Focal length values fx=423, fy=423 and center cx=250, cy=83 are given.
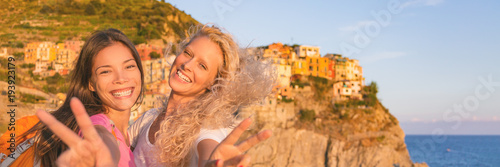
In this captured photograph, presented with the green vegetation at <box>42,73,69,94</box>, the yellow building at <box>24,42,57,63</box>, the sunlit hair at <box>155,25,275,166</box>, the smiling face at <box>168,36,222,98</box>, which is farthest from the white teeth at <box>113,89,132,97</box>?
the yellow building at <box>24,42,57,63</box>

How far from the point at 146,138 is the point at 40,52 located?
3488 centimetres

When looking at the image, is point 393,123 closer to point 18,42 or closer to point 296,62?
point 296,62

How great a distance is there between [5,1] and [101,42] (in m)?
47.8

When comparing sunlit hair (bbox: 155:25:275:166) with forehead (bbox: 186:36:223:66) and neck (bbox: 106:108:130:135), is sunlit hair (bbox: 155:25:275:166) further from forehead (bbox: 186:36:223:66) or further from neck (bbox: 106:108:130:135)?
neck (bbox: 106:108:130:135)

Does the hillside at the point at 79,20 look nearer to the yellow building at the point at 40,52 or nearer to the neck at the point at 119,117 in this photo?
the yellow building at the point at 40,52

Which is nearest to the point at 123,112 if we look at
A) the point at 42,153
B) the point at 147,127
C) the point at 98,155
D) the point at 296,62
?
the point at 147,127

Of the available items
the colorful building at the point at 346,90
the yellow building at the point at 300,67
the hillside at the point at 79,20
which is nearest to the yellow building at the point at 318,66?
the yellow building at the point at 300,67

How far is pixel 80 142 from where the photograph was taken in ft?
4.12

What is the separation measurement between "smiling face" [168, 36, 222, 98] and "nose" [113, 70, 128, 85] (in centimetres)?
41

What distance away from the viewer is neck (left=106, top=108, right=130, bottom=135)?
6.72 feet

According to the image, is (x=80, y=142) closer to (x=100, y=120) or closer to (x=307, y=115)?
(x=100, y=120)

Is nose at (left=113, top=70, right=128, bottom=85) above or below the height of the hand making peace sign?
above

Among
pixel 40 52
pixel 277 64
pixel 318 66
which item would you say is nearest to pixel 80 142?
pixel 277 64

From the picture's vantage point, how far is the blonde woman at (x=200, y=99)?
205 cm
